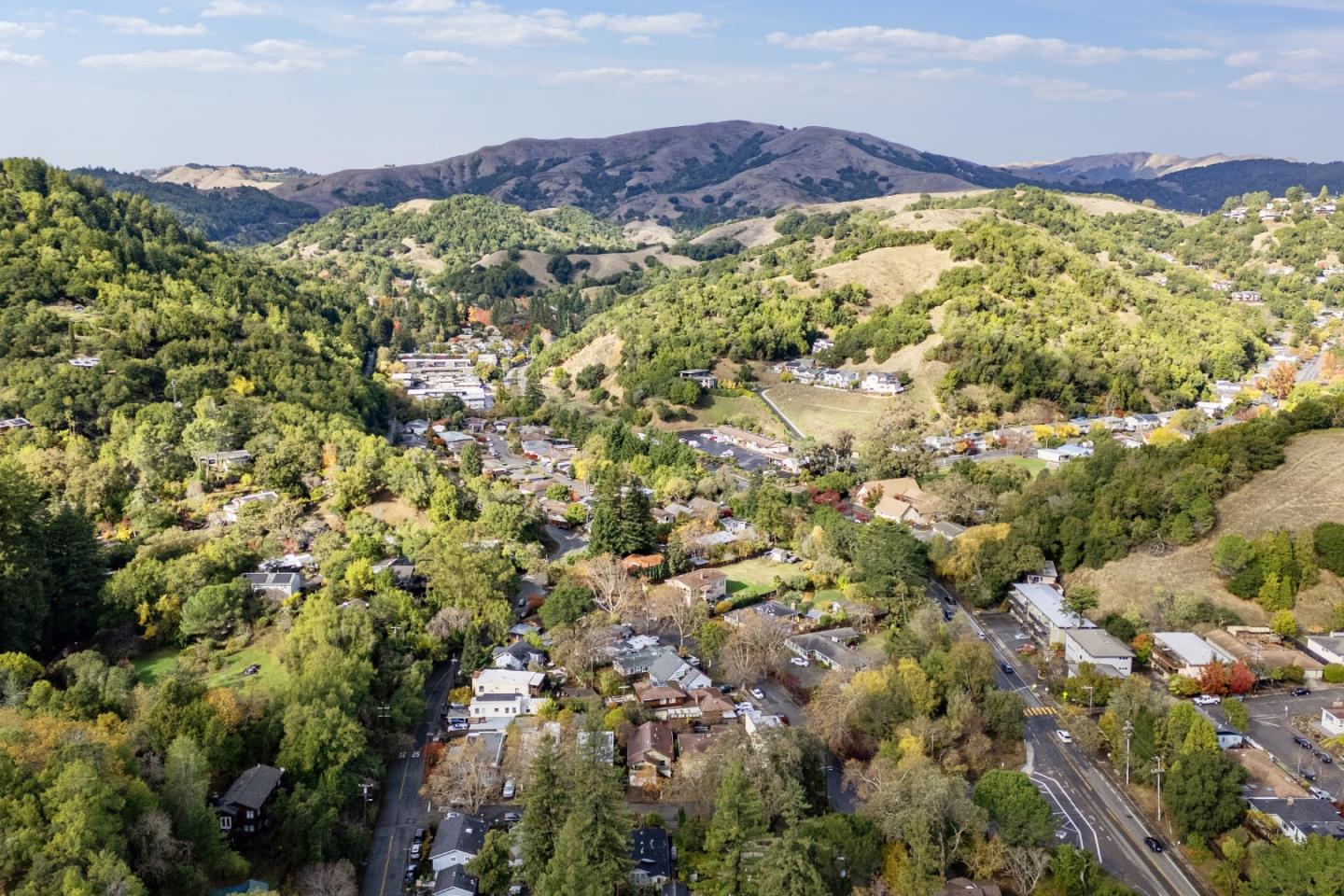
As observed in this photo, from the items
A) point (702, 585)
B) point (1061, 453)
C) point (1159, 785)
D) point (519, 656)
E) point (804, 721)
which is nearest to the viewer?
point (1159, 785)

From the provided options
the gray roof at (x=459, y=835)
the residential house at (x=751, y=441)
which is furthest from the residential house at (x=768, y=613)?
the residential house at (x=751, y=441)

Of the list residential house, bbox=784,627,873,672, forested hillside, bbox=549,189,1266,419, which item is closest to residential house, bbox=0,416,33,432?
residential house, bbox=784,627,873,672

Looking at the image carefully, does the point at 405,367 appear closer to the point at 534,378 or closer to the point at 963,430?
the point at 534,378

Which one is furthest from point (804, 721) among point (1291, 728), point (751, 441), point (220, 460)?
point (751, 441)

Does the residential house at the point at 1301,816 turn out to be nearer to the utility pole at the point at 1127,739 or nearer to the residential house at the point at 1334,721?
the utility pole at the point at 1127,739

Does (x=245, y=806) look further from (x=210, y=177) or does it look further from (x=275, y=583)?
(x=210, y=177)

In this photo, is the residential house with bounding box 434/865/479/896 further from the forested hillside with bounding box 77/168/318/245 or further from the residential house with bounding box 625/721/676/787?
the forested hillside with bounding box 77/168/318/245

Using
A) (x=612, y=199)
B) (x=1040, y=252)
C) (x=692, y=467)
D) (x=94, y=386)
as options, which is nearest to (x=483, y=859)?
(x=692, y=467)
